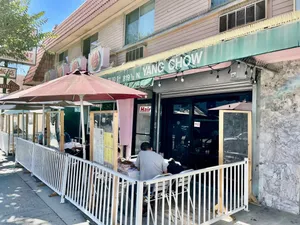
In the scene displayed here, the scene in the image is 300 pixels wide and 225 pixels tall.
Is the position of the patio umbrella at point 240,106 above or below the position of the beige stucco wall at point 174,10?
below

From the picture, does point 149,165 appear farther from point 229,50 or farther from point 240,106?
point 229,50

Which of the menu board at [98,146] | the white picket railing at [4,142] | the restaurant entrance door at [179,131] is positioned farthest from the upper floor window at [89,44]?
the menu board at [98,146]

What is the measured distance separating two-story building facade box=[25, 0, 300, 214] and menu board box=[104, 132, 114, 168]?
6.37ft

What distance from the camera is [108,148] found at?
160 inches

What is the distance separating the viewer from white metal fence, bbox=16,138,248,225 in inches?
136

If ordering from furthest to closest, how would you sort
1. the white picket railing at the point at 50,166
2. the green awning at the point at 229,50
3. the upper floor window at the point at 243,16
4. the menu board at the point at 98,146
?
the upper floor window at the point at 243,16 < the white picket railing at the point at 50,166 < the menu board at the point at 98,146 < the green awning at the point at 229,50

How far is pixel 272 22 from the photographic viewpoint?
134 inches

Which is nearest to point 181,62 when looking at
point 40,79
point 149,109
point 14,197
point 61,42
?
point 149,109

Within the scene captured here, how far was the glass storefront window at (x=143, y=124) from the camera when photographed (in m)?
8.70

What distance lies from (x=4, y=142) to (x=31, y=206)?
794cm

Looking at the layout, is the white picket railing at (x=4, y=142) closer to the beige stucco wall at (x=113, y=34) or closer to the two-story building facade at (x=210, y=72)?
the two-story building facade at (x=210, y=72)

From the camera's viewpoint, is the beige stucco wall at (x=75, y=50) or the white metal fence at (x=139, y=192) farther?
the beige stucco wall at (x=75, y=50)

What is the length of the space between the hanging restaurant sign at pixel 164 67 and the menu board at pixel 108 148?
1.92 m

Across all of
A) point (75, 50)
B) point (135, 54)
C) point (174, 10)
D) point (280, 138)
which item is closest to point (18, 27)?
point (135, 54)
